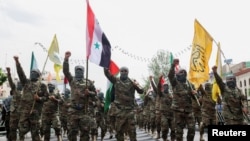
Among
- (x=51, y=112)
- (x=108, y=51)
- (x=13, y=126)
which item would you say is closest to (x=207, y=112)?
(x=108, y=51)

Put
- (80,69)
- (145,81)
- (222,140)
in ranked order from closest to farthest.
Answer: (222,140) < (80,69) < (145,81)

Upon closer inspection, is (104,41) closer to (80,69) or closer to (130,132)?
(80,69)

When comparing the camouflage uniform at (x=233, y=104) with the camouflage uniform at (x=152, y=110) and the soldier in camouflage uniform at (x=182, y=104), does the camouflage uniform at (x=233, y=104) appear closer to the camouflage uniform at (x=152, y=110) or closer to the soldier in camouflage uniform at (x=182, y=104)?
the soldier in camouflage uniform at (x=182, y=104)

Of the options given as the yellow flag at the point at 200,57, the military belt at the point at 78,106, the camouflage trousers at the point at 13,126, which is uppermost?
the yellow flag at the point at 200,57

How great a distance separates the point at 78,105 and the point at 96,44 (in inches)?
57.8

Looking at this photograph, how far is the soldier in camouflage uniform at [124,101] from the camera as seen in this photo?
9219 mm

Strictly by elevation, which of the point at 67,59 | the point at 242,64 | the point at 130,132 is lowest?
the point at 130,132

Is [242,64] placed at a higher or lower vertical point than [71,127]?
higher

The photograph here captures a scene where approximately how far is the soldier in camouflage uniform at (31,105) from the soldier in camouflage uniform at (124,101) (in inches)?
88.2

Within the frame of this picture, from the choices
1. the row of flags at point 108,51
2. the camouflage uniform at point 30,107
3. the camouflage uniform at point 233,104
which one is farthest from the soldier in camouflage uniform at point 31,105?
the camouflage uniform at point 233,104

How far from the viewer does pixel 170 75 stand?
378 inches

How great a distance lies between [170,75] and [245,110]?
191 centimetres

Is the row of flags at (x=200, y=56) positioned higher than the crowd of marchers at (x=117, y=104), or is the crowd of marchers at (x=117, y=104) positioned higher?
the row of flags at (x=200, y=56)

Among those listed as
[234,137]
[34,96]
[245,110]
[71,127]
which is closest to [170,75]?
[245,110]
